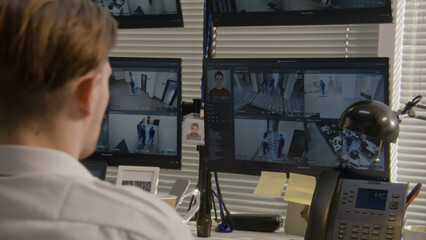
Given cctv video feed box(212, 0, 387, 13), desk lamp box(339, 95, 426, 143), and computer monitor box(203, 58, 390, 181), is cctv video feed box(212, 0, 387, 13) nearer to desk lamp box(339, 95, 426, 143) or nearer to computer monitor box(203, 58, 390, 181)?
computer monitor box(203, 58, 390, 181)

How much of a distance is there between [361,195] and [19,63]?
1.09 metres

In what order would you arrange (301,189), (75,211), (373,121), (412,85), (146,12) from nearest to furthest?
(75,211), (373,121), (301,189), (146,12), (412,85)

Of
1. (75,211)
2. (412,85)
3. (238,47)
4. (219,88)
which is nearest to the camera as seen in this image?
(75,211)

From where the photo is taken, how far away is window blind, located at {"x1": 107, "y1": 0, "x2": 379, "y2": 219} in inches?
111

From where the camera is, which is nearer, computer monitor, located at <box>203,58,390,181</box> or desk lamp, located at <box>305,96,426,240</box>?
desk lamp, located at <box>305,96,426,240</box>

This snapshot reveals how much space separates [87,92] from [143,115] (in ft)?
4.10

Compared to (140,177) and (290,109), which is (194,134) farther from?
(290,109)

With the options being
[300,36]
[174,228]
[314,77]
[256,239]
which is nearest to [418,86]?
[300,36]

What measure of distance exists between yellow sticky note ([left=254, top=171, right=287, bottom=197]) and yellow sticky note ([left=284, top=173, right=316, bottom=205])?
36 mm

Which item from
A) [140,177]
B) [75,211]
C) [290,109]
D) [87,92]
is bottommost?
[140,177]
